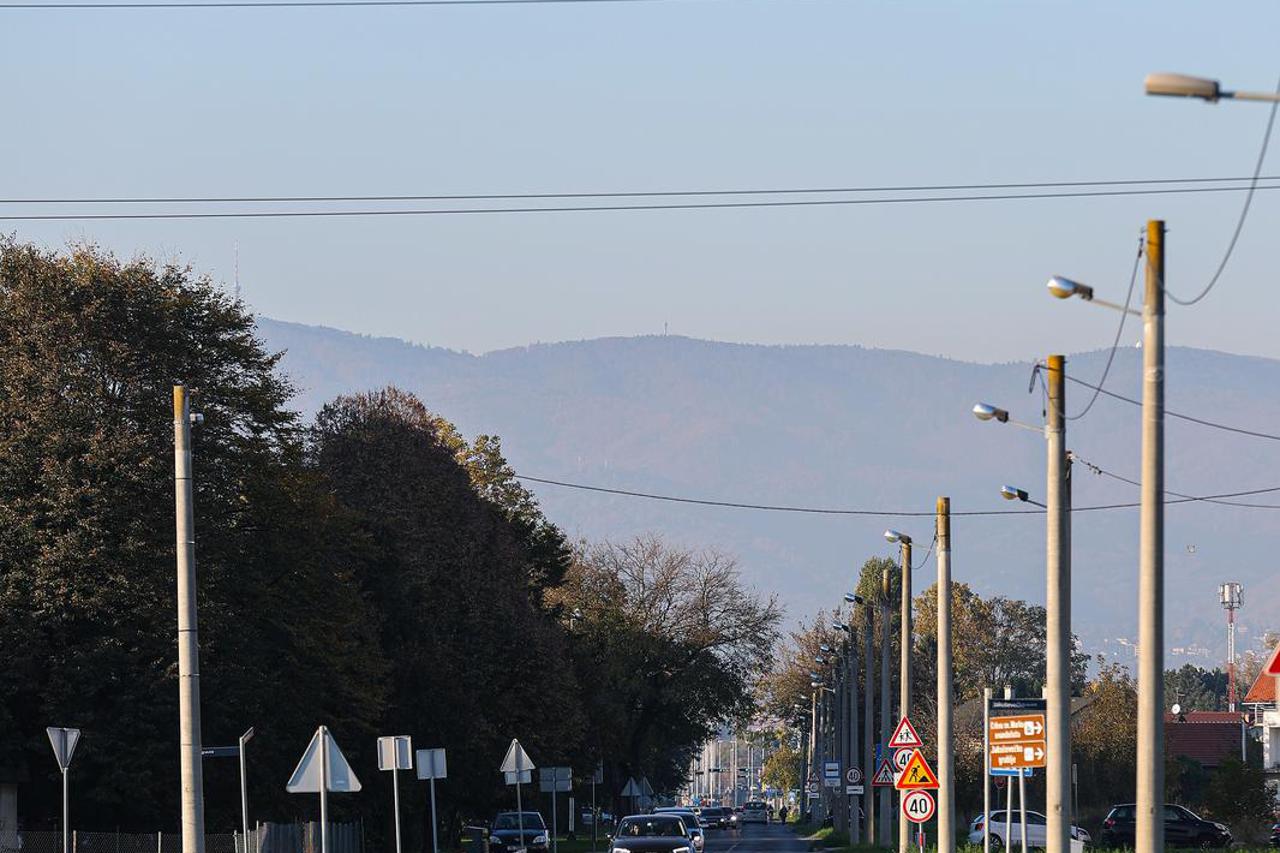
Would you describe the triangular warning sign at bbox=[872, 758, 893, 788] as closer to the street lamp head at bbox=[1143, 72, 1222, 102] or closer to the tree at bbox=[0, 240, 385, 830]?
the tree at bbox=[0, 240, 385, 830]

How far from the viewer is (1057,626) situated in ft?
90.9

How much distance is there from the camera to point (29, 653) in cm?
5066

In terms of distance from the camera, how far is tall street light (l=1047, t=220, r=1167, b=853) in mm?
20516

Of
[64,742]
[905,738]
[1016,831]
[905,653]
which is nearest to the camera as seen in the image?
[64,742]

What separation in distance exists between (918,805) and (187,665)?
60.2 ft

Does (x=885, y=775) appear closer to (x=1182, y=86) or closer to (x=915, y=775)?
(x=915, y=775)

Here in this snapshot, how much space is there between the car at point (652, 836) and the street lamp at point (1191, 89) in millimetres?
27706

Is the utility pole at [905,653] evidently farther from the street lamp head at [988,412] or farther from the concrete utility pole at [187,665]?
the concrete utility pole at [187,665]

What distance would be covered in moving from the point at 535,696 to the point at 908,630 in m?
25.5

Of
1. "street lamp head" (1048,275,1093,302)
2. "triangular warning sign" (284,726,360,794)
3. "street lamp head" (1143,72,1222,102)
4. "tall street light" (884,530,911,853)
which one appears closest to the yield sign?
"tall street light" (884,530,911,853)

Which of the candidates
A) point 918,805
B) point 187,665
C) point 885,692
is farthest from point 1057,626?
point 885,692

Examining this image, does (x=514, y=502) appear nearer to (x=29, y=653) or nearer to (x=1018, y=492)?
(x=29, y=653)

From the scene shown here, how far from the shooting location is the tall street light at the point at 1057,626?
2755 cm

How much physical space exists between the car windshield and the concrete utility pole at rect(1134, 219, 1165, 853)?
24.2 m
